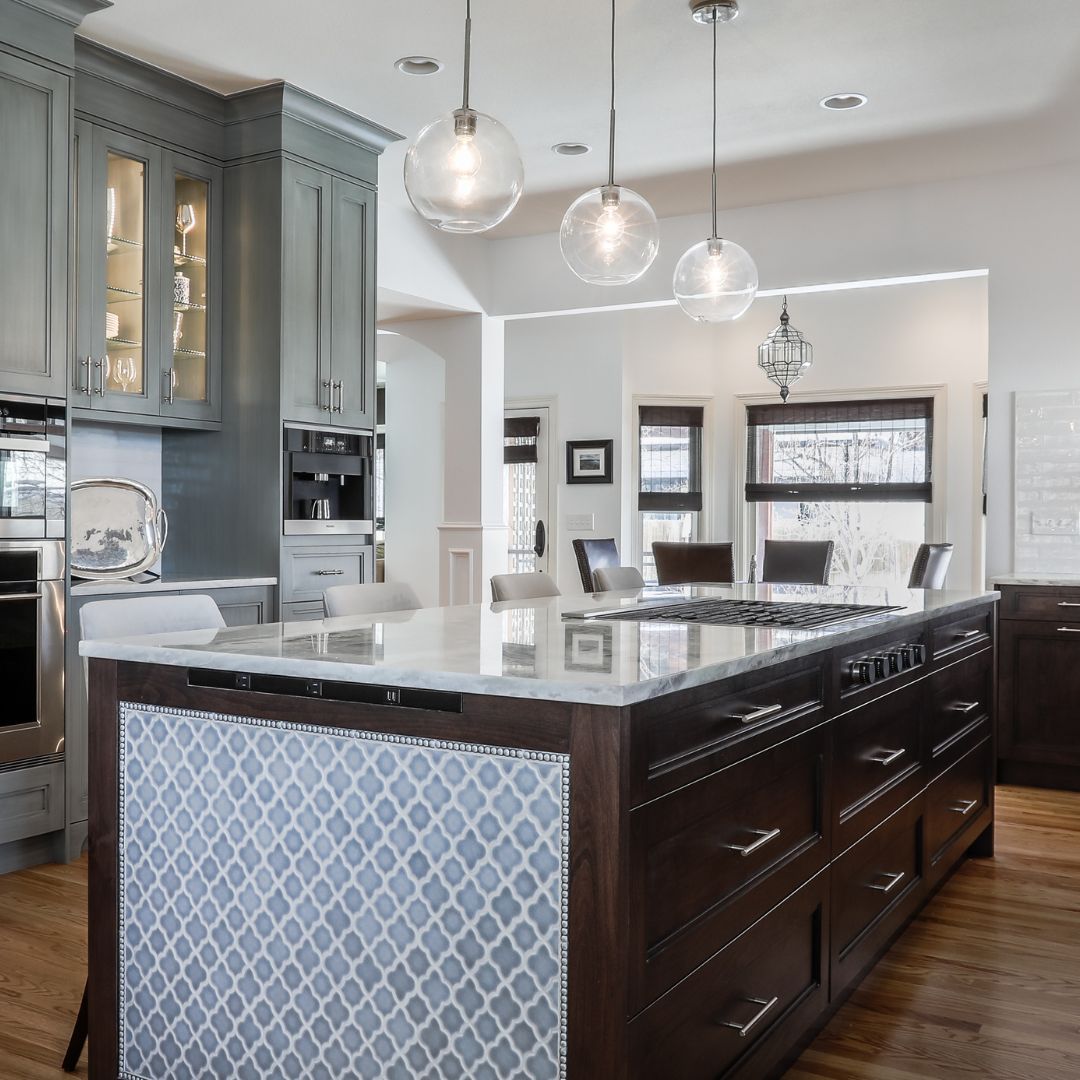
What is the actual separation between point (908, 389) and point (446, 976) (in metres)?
7.11

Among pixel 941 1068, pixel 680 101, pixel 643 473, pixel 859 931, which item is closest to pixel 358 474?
pixel 680 101

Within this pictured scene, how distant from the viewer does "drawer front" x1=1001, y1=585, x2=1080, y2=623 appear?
4.83 meters

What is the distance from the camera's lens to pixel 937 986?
272 centimetres

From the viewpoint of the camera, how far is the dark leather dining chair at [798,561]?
6414 mm

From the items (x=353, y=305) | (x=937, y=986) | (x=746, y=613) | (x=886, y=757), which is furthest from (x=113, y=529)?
(x=937, y=986)

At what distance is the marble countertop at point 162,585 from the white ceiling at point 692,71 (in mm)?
1924

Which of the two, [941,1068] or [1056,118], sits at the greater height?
[1056,118]

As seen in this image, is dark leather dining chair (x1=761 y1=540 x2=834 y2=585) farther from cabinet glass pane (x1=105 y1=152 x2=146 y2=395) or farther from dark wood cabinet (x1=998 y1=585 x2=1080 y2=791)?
cabinet glass pane (x1=105 y1=152 x2=146 y2=395)

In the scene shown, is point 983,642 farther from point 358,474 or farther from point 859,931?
point 358,474

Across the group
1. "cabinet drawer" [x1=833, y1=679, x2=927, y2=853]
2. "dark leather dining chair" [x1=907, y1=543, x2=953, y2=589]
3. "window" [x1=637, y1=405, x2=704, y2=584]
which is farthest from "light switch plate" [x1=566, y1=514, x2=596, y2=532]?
"cabinet drawer" [x1=833, y1=679, x2=927, y2=853]

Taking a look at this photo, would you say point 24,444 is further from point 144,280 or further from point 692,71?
point 692,71

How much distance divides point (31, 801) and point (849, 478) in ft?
20.8

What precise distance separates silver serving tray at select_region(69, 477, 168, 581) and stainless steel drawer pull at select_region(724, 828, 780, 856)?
9.67ft

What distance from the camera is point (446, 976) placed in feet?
5.59
